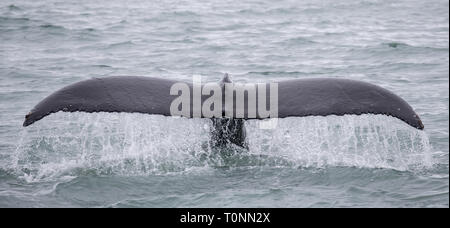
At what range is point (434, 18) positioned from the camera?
Result: 19.1 metres

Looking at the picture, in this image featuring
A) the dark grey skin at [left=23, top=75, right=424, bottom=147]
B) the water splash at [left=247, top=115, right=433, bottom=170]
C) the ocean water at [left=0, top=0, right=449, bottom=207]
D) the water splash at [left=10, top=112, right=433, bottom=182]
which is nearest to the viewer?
the dark grey skin at [left=23, top=75, right=424, bottom=147]

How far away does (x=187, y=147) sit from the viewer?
23.0ft

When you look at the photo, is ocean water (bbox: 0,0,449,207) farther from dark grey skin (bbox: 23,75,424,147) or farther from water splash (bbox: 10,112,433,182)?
dark grey skin (bbox: 23,75,424,147)

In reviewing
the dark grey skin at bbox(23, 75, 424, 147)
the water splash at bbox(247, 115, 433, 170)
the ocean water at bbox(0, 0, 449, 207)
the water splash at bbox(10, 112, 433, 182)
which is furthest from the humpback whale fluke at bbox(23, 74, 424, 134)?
the water splash at bbox(247, 115, 433, 170)

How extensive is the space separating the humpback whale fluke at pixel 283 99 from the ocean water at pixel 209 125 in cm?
81

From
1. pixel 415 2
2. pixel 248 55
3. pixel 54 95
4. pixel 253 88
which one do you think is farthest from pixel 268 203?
pixel 415 2

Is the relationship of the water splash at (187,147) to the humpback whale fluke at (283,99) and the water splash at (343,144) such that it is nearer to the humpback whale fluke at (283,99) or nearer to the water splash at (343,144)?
the water splash at (343,144)

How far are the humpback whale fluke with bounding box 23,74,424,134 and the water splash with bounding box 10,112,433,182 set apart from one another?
0.99 meters

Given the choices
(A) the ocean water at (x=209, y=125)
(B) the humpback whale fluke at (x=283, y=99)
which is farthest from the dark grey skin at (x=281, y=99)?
(A) the ocean water at (x=209, y=125)

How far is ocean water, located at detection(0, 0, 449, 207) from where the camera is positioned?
5.91 metres

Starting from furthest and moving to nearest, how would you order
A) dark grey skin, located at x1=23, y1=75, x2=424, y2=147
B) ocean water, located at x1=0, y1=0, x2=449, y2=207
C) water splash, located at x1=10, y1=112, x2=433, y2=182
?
water splash, located at x1=10, y1=112, x2=433, y2=182
ocean water, located at x1=0, y1=0, x2=449, y2=207
dark grey skin, located at x1=23, y1=75, x2=424, y2=147

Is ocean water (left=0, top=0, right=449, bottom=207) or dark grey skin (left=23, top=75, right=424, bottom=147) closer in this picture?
dark grey skin (left=23, top=75, right=424, bottom=147)

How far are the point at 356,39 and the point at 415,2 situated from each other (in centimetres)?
A: 795
